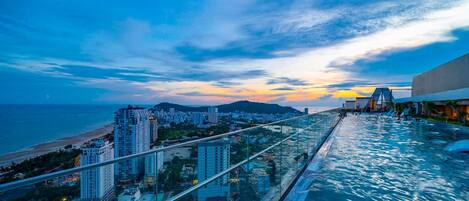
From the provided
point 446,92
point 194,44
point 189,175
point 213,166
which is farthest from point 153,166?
point 446,92

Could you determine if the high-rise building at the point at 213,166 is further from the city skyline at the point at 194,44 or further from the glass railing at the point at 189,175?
the city skyline at the point at 194,44

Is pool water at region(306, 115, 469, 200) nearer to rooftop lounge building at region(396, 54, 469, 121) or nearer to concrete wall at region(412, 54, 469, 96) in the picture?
rooftop lounge building at region(396, 54, 469, 121)

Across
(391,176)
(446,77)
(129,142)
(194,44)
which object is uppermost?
(194,44)

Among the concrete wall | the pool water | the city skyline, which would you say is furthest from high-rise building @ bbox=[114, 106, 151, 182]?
the concrete wall

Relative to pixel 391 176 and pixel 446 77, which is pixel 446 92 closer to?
pixel 446 77

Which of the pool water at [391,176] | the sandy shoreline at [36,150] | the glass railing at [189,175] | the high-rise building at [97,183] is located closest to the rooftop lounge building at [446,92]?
the pool water at [391,176]

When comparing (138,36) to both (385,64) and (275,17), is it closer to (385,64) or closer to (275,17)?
(275,17)

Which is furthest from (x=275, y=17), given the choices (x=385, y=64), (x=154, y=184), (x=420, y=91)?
(x=420, y=91)
